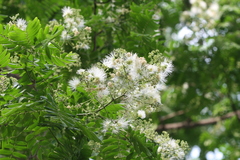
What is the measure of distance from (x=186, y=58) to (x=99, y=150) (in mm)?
3569

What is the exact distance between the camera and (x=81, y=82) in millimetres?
2410

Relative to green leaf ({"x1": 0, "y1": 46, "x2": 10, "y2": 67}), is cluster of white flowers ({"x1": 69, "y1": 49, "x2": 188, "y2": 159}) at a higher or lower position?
lower

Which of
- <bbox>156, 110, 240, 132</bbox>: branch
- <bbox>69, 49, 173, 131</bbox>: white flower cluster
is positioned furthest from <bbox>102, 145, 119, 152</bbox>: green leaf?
<bbox>156, 110, 240, 132</bbox>: branch

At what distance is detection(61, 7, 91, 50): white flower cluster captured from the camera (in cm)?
300

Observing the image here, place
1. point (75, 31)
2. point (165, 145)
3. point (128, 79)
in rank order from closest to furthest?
point (128, 79), point (165, 145), point (75, 31)

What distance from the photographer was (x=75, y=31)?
2959 mm

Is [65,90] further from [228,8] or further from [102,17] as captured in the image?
[228,8]

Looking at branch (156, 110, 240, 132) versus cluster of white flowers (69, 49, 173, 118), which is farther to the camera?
branch (156, 110, 240, 132)

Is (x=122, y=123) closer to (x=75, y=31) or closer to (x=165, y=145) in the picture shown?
(x=165, y=145)

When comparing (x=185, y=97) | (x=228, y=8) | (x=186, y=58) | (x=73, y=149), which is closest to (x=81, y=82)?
(x=73, y=149)

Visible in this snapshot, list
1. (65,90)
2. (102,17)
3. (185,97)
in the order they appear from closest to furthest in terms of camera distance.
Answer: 1. (65,90)
2. (102,17)
3. (185,97)

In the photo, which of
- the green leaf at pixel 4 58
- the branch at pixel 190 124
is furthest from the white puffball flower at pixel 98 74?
the branch at pixel 190 124

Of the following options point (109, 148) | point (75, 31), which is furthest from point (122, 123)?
point (75, 31)

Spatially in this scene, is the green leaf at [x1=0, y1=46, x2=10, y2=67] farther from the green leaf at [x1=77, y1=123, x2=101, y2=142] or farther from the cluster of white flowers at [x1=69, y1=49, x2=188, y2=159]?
the green leaf at [x1=77, y1=123, x2=101, y2=142]
